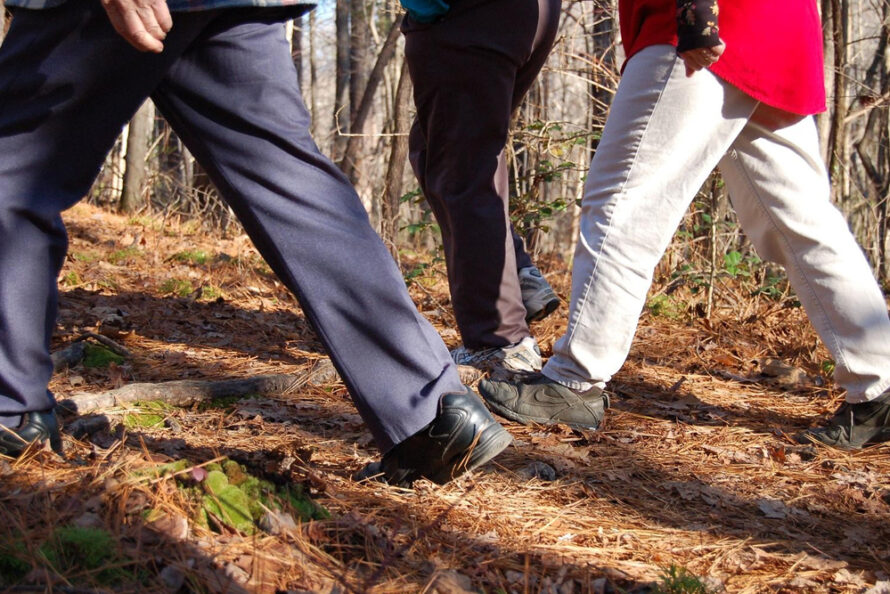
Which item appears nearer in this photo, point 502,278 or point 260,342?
point 502,278

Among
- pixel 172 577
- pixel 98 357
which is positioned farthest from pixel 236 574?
pixel 98 357

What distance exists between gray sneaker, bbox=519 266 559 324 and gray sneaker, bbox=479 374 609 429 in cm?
81

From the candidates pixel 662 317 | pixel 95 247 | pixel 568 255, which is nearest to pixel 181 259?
pixel 95 247

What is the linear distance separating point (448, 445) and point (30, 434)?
1.07m

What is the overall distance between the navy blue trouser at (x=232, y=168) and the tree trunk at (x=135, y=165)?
24.3 ft

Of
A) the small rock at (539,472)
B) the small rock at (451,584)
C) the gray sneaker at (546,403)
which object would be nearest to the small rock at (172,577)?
the small rock at (451,584)

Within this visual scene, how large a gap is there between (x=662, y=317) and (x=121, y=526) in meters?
3.91

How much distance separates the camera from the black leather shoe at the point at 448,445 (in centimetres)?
212

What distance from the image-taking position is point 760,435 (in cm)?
312

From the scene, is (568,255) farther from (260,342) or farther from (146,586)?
(146,586)

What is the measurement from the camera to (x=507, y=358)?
3.50 metres

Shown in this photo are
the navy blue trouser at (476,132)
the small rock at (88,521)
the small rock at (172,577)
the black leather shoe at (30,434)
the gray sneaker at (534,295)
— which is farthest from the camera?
the gray sneaker at (534,295)

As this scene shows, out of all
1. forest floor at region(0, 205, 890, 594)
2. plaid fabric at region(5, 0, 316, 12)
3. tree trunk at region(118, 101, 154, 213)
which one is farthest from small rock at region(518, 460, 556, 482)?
tree trunk at region(118, 101, 154, 213)

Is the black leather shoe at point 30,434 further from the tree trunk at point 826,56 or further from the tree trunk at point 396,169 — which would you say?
the tree trunk at point 826,56
